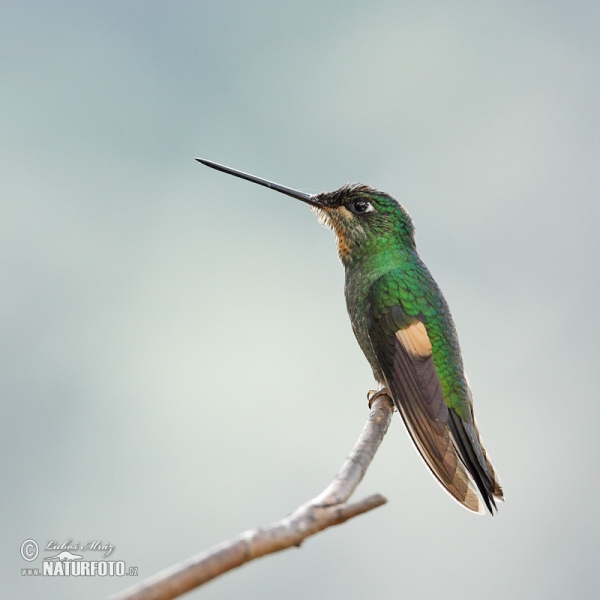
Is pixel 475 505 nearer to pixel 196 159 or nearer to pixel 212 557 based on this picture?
pixel 196 159

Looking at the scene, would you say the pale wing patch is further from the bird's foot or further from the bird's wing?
the bird's foot

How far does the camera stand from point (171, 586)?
1.31 meters

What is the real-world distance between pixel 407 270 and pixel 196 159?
1328 millimetres

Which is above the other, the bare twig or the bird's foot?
the bird's foot

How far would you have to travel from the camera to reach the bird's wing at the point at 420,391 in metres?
3.83

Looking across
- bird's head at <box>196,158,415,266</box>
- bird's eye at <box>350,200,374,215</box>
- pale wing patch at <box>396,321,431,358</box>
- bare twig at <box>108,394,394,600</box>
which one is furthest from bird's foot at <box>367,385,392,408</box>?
bare twig at <box>108,394,394,600</box>

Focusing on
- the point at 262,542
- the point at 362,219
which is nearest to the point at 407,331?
the point at 362,219

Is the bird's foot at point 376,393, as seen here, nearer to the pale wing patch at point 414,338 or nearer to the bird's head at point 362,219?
the pale wing patch at point 414,338

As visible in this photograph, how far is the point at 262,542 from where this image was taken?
4.83ft

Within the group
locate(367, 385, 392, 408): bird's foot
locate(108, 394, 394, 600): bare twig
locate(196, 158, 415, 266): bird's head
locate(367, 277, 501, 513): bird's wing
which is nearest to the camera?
locate(108, 394, 394, 600): bare twig

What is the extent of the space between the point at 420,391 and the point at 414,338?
0.30 meters

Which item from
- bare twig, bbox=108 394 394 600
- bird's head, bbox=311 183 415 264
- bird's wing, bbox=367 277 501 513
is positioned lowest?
bare twig, bbox=108 394 394 600

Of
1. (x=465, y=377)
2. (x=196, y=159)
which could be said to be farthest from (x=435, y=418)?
(x=196, y=159)

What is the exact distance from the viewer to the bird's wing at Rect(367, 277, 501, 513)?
12.6 ft
